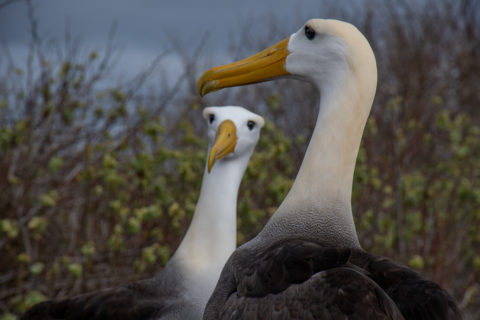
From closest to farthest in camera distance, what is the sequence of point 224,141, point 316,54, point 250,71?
point 316,54, point 250,71, point 224,141

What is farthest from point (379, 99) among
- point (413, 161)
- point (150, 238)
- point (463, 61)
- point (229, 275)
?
point (229, 275)

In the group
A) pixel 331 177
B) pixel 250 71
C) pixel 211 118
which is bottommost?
pixel 331 177

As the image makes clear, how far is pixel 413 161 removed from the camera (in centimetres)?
919

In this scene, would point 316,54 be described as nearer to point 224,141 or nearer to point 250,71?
point 250,71

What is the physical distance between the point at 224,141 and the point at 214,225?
45cm

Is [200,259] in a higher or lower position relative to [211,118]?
lower

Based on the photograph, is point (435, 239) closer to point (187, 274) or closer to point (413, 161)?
point (187, 274)

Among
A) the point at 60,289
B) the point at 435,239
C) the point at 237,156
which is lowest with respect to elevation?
the point at 435,239

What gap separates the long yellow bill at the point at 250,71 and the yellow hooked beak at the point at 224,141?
82cm

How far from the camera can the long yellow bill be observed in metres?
2.79

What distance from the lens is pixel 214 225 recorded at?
11.9 ft

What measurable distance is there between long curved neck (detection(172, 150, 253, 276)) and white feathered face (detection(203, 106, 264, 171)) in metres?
0.10

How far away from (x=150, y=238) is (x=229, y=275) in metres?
2.95

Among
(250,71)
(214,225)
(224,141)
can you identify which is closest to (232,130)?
(224,141)
